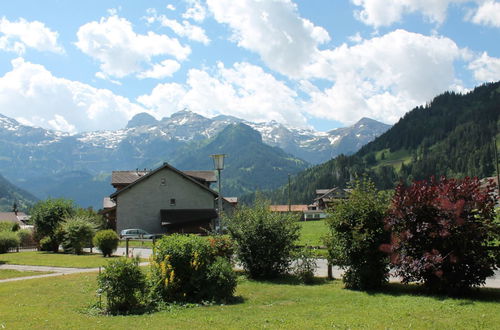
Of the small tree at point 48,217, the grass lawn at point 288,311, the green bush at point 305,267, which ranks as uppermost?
the small tree at point 48,217

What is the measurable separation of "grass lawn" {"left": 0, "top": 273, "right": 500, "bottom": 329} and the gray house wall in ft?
140

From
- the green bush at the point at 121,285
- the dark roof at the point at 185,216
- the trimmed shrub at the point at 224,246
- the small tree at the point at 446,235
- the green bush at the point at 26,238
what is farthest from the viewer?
the dark roof at the point at 185,216

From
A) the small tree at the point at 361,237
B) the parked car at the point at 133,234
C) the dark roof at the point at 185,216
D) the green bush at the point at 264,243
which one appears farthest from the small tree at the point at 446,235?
the dark roof at the point at 185,216

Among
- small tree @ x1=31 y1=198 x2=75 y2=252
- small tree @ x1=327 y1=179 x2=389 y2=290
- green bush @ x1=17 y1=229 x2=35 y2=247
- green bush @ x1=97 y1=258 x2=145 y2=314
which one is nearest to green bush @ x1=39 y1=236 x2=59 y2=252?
small tree @ x1=31 y1=198 x2=75 y2=252

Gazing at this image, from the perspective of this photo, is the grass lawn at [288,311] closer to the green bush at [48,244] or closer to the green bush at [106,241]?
the green bush at [106,241]

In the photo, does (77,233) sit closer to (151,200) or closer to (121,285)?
(151,200)

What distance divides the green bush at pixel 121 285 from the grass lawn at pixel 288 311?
794mm

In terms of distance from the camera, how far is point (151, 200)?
58.9m

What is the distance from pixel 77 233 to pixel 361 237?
89.0 ft

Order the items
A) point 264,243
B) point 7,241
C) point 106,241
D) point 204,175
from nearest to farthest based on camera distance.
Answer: point 264,243, point 106,241, point 7,241, point 204,175

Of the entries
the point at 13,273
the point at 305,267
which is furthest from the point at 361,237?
the point at 13,273

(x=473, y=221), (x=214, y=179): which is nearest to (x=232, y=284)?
(x=473, y=221)

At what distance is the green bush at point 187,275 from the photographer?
14.2m

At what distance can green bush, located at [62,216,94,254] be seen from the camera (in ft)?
117
